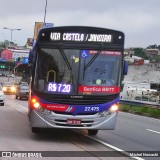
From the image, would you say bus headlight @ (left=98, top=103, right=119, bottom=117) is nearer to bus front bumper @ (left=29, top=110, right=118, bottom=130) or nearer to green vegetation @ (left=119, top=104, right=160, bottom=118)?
bus front bumper @ (left=29, top=110, right=118, bottom=130)

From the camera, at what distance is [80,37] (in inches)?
500

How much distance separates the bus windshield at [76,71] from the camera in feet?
40.3

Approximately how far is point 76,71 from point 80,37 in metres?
1.06

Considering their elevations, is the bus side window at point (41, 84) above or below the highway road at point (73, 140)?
above

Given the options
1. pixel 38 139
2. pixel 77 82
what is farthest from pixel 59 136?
pixel 77 82

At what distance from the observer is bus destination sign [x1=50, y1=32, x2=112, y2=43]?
1262 centimetres

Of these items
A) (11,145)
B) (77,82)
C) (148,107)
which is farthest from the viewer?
(148,107)

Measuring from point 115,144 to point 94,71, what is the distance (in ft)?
7.32

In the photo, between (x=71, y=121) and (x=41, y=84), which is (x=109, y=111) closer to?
(x=71, y=121)

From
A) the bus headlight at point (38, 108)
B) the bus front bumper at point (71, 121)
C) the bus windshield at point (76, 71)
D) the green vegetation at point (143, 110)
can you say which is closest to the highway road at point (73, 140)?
the bus front bumper at point (71, 121)

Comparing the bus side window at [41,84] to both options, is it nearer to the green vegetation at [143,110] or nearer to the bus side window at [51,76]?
the bus side window at [51,76]

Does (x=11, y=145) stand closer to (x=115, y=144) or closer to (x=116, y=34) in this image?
(x=115, y=144)

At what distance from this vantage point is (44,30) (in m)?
12.7

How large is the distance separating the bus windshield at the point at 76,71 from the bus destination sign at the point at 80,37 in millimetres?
340
